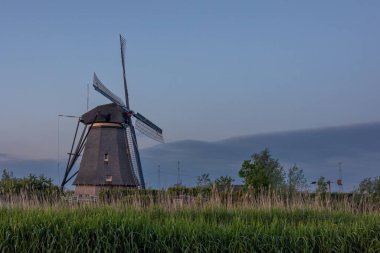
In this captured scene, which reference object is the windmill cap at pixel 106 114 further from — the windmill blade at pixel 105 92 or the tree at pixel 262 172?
the tree at pixel 262 172

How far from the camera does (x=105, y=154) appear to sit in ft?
98.0

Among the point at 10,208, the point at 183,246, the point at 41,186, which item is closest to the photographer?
the point at 183,246

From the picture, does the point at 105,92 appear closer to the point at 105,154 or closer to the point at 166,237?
the point at 105,154

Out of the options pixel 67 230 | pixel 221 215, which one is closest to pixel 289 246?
pixel 67 230

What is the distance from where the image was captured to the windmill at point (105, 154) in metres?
29.5

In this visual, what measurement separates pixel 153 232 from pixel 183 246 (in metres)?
0.56

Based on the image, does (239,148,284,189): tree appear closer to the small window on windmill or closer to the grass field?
the small window on windmill

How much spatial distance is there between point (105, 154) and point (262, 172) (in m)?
9.08

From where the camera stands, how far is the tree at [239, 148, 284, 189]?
26.6 m

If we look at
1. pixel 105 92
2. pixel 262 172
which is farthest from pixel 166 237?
pixel 105 92

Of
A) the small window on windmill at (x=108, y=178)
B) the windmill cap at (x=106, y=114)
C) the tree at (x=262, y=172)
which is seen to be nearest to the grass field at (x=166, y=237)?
the tree at (x=262, y=172)

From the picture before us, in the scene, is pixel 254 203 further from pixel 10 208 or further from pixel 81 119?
pixel 81 119

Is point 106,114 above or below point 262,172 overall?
above

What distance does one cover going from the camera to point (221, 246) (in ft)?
25.2
